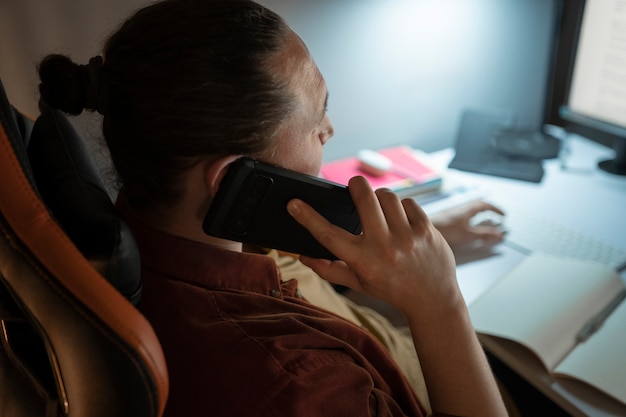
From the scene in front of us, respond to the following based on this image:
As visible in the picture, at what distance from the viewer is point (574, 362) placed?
2.68ft

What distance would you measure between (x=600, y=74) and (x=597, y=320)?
73 centimetres

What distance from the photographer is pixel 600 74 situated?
1375mm

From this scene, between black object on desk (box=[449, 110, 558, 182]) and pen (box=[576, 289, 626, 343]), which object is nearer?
pen (box=[576, 289, 626, 343])

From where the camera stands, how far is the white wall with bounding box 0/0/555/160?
1021mm

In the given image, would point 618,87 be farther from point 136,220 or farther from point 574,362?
point 136,220

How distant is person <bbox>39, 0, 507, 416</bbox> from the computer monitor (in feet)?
2.87

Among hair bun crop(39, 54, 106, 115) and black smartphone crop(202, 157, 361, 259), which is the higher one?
hair bun crop(39, 54, 106, 115)

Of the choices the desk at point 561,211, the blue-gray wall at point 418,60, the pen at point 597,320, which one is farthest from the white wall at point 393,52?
the pen at point 597,320

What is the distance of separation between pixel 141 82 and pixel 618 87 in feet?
3.80

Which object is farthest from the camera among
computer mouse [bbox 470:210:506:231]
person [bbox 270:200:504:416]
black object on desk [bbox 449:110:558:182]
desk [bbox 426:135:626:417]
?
black object on desk [bbox 449:110:558:182]

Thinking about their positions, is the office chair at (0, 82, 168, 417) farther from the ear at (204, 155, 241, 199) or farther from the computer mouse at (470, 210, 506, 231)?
the computer mouse at (470, 210, 506, 231)

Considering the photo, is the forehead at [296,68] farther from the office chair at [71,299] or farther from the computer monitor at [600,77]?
the computer monitor at [600,77]

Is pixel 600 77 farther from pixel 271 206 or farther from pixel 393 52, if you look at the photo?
pixel 271 206

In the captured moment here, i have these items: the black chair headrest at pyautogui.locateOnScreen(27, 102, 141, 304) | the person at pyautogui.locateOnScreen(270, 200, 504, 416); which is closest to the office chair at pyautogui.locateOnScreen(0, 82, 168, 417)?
the black chair headrest at pyautogui.locateOnScreen(27, 102, 141, 304)
